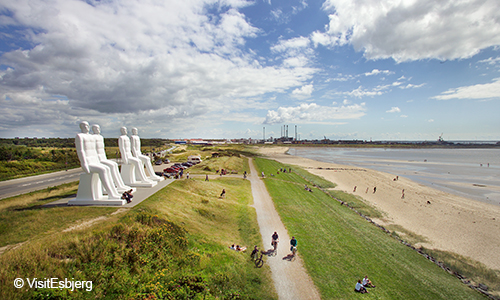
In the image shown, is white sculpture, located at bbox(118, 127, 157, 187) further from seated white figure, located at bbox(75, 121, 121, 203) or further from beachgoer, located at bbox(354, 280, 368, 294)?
beachgoer, located at bbox(354, 280, 368, 294)

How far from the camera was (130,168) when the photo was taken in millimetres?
21781

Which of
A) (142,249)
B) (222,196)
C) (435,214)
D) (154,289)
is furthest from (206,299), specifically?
(435,214)

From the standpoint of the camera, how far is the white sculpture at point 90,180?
15688 millimetres

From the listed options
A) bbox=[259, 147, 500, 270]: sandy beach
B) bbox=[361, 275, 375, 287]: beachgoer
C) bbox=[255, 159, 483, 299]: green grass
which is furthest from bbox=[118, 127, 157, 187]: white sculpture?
bbox=[259, 147, 500, 270]: sandy beach

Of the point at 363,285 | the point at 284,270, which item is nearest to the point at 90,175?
the point at 284,270

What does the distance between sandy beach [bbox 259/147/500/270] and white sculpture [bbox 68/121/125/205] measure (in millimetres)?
25500

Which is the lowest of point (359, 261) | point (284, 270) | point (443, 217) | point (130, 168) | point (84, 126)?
point (443, 217)

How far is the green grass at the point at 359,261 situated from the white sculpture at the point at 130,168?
14.6 m

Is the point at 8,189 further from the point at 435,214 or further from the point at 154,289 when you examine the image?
the point at 435,214

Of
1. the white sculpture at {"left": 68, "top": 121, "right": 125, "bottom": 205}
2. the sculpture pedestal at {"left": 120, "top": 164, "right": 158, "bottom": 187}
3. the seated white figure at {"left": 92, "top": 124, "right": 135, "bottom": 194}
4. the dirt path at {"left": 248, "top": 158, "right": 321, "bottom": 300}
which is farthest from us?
the sculpture pedestal at {"left": 120, "top": 164, "right": 158, "bottom": 187}

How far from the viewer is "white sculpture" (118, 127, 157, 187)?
21.2m

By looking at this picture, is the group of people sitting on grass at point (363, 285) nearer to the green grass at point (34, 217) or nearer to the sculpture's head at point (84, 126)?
the green grass at point (34, 217)

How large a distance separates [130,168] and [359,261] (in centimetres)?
2181

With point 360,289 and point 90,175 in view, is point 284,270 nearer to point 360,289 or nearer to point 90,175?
point 360,289
